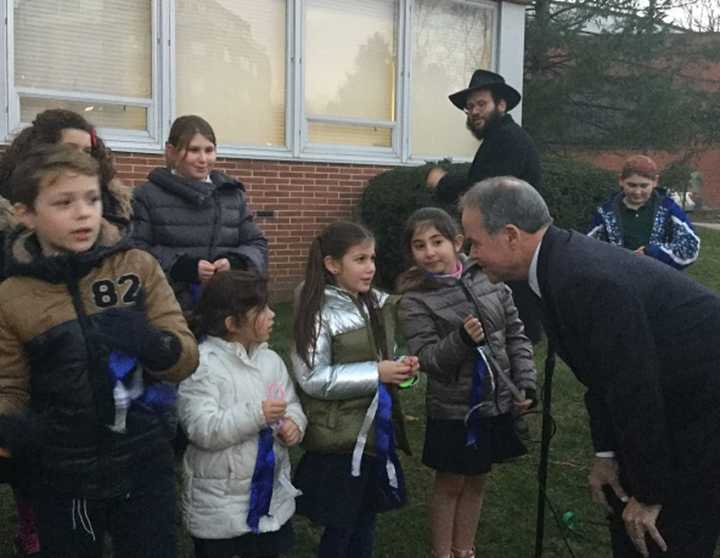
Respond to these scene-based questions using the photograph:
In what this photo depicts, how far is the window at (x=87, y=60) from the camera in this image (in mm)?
7621

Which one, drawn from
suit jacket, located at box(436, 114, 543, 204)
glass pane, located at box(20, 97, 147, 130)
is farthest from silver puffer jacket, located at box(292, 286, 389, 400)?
glass pane, located at box(20, 97, 147, 130)

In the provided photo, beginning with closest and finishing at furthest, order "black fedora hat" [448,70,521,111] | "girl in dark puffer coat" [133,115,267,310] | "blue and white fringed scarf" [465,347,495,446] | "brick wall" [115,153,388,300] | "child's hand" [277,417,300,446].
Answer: "child's hand" [277,417,300,446], "blue and white fringed scarf" [465,347,495,446], "girl in dark puffer coat" [133,115,267,310], "black fedora hat" [448,70,521,111], "brick wall" [115,153,388,300]

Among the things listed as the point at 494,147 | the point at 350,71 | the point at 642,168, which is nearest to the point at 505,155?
the point at 494,147

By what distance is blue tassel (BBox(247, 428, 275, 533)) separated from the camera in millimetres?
3025

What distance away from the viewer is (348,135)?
9.87 metres

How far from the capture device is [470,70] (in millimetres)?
10898

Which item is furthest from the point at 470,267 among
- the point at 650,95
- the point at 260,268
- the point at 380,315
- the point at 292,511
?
the point at 650,95

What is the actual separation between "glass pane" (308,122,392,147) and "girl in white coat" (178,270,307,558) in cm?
654

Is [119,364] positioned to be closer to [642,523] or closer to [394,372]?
[394,372]

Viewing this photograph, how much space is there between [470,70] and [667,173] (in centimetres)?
595

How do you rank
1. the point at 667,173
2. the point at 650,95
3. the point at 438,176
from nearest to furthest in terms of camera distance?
the point at 438,176
the point at 650,95
the point at 667,173

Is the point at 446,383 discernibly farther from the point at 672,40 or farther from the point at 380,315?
the point at 672,40

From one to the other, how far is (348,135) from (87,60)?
312cm

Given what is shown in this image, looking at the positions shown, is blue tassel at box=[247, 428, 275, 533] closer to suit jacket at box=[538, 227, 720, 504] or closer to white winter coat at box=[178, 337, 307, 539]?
white winter coat at box=[178, 337, 307, 539]
